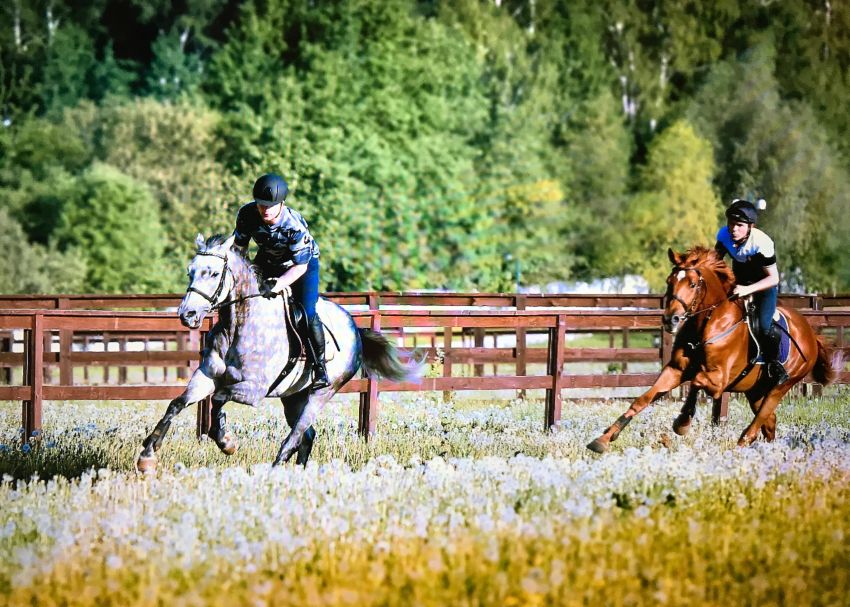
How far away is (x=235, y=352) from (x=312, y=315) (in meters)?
0.97

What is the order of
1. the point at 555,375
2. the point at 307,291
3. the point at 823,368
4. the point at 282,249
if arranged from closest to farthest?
the point at 282,249 < the point at 307,291 < the point at 823,368 < the point at 555,375

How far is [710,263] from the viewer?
42.3ft

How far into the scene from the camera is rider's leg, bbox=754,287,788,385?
1331 cm

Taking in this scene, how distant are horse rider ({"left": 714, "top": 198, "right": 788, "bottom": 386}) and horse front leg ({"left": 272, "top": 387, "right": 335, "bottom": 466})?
4.00 meters

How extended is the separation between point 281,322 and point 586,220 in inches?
2437

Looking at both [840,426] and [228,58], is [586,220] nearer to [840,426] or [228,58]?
[228,58]

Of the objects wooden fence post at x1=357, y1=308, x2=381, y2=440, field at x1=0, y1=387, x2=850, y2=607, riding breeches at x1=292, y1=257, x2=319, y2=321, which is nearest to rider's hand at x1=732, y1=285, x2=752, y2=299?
field at x1=0, y1=387, x2=850, y2=607

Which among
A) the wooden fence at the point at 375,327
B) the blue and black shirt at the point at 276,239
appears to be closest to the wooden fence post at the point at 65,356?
the wooden fence at the point at 375,327

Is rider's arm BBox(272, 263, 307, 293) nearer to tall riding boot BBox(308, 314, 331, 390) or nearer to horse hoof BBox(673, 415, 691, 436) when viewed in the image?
tall riding boot BBox(308, 314, 331, 390)

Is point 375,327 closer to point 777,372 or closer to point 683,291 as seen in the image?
point 683,291

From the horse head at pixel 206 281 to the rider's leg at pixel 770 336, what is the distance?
542 centimetres

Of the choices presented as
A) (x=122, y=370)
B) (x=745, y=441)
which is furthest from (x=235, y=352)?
(x=122, y=370)

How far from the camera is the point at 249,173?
5647cm

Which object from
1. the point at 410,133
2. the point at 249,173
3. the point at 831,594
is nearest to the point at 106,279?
the point at 249,173
